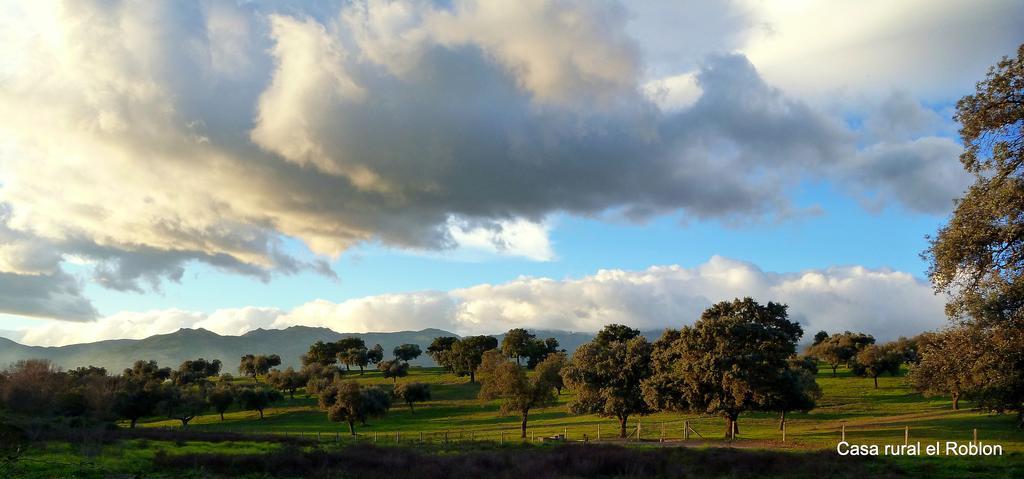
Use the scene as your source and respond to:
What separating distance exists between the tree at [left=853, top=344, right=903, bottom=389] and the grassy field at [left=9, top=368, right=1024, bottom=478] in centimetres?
237

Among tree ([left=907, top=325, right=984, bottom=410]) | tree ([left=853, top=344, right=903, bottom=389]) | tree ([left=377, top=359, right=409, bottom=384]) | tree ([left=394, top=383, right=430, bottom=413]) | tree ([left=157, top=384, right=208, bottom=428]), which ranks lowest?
tree ([left=157, top=384, right=208, bottom=428])

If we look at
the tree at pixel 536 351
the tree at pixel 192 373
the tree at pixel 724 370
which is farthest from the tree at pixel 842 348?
the tree at pixel 192 373

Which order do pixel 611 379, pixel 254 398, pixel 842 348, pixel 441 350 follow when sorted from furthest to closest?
pixel 441 350 < pixel 842 348 < pixel 254 398 < pixel 611 379

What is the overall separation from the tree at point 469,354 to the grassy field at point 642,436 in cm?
1304

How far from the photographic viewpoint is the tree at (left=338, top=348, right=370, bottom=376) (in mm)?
181125

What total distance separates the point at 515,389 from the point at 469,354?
79.3 m

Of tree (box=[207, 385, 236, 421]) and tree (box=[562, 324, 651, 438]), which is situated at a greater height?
tree (box=[562, 324, 651, 438])

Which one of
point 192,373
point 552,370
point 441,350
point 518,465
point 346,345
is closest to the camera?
point 518,465

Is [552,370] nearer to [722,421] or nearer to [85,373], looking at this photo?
[722,421]

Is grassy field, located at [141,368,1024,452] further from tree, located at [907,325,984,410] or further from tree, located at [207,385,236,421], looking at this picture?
tree, located at [907,325,984,410]

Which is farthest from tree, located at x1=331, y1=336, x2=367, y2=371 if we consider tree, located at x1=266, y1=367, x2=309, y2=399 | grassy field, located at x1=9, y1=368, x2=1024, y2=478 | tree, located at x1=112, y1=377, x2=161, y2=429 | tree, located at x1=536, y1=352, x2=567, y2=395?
tree, located at x1=536, y1=352, x2=567, y2=395

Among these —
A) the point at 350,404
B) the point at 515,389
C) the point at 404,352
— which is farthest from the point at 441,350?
the point at 515,389

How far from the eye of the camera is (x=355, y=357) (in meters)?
A: 181

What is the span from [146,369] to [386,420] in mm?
124424
